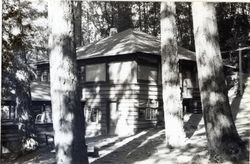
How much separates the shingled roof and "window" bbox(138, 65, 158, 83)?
890 mm

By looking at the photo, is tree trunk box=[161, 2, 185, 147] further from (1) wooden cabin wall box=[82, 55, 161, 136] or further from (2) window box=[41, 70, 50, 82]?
(2) window box=[41, 70, 50, 82]

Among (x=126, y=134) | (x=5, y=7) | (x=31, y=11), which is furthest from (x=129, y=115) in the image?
(x=5, y=7)

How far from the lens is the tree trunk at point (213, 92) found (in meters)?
7.85

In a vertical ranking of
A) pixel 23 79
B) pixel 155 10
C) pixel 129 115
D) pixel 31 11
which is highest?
pixel 155 10

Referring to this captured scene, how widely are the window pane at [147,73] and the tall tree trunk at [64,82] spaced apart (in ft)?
36.4

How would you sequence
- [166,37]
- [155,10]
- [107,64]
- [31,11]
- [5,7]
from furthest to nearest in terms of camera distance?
[155,10], [107,64], [166,37], [31,11], [5,7]

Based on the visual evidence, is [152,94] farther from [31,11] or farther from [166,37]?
[31,11]

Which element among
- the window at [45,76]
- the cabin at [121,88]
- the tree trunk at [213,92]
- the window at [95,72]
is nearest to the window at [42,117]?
the cabin at [121,88]

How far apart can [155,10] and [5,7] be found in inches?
983

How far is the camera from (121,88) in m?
18.5

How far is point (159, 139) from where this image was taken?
543 inches

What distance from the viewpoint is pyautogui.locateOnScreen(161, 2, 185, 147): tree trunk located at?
11852 mm

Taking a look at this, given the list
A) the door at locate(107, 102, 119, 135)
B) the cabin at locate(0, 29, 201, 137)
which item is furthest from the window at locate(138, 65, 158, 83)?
the door at locate(107, 102, 119, 135)

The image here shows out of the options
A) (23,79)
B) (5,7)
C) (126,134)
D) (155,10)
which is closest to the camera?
(5,7)
